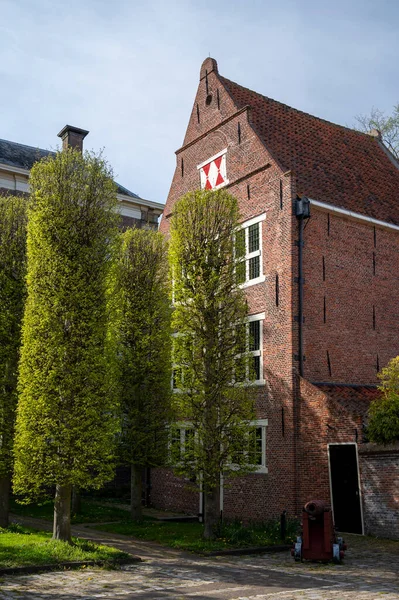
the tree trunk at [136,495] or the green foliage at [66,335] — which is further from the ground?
the green foliage at [66,335]

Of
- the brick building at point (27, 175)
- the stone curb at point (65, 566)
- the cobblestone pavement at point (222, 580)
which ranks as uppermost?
the brick building at point (27, 175)

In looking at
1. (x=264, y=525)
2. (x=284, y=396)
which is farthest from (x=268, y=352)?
(x=264, y=525)

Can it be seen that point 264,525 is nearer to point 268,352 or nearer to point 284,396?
point 284,396

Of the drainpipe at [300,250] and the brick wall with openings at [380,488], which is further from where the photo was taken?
the drainpipe at [300,250]

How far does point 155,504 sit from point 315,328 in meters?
9.70

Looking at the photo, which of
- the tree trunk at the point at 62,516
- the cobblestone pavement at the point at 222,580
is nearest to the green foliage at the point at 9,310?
the tree trunk at the point at 62,516

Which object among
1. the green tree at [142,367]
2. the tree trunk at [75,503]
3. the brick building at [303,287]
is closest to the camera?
the brick building at [303,287]

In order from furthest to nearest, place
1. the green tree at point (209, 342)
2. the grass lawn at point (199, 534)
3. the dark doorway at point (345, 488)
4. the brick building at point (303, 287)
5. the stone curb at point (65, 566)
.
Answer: the brick building at point (303, 287) → the dark doorway at point (345, 488) → the green tree at point (209, 342) → the grass lawn at point (199, 534) → the stone curb at point (65, 566)

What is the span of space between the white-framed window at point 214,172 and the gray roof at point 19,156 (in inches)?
417

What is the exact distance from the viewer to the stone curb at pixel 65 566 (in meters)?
11.3

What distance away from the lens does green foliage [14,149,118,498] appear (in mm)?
13977

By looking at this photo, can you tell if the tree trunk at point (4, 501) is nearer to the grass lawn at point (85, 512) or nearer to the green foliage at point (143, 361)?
the grass lawn at point (85, 512)

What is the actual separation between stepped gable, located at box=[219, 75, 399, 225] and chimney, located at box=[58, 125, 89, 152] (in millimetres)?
10342

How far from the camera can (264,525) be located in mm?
16688
